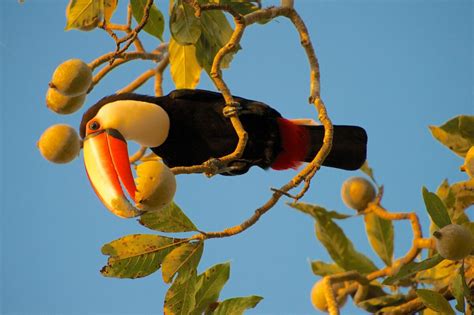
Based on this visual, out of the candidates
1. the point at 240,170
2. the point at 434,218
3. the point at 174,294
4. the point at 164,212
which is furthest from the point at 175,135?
the point at 434,218

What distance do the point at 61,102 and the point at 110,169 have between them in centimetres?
48

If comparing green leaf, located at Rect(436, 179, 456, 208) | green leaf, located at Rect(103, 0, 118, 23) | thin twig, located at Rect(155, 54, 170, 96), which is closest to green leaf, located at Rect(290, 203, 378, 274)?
green leaf, located at Rect(436, 179, 456, 208)

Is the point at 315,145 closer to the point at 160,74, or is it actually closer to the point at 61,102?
the point at 160,74

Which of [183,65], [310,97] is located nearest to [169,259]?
[310,97]

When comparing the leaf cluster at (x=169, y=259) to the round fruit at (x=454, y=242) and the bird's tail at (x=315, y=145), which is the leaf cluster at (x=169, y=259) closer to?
the round fruit at (x=454, y=242)

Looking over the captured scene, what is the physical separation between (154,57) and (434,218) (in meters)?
1.79

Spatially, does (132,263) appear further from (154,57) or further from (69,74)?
(154,57)

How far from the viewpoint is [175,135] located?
13.1 ft

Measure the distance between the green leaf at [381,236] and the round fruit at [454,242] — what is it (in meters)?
1.23

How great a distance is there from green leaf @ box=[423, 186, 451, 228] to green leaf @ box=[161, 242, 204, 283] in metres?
0.94

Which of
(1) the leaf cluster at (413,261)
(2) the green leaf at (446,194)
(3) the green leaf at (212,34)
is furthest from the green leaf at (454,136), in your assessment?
(3) the green leaf at (212,34)

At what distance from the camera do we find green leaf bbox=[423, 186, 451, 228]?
2.86 metres

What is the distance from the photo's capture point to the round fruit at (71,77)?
2.83 m

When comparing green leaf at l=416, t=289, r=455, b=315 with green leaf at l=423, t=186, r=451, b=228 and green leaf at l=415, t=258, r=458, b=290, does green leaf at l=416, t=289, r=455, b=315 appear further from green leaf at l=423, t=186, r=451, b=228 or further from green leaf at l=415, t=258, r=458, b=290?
green leaf at l=415, t=258, r=458, b=290
